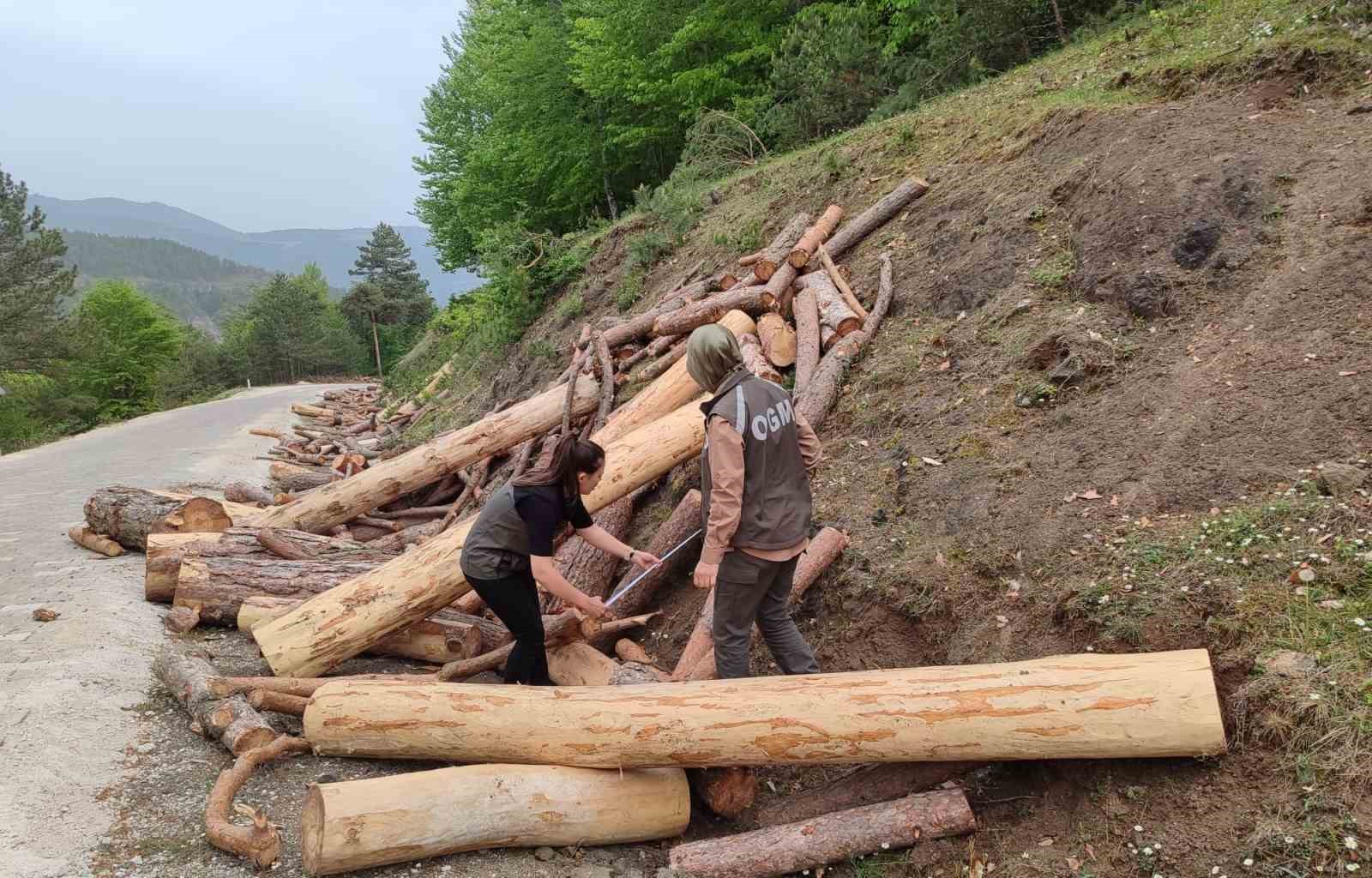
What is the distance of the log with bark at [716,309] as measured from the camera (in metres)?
8.21

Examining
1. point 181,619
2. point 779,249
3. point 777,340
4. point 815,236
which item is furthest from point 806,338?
point 181,619

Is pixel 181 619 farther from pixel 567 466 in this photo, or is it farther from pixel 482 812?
pixel 567 466

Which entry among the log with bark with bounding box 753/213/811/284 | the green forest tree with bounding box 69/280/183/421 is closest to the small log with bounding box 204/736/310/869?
the log with bark with bounding box 753/213/811/284

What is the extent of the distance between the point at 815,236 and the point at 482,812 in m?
7.11

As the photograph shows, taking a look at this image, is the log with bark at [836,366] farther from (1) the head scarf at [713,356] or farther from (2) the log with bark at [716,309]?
(1) the head scarf at [713,356]

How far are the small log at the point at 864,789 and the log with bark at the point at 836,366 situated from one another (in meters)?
3.29

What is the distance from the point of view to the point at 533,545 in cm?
417

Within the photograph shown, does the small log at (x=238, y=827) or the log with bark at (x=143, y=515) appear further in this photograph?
the log with bark at (x=143, y=515)

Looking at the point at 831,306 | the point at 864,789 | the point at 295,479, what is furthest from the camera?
the point at 295,479

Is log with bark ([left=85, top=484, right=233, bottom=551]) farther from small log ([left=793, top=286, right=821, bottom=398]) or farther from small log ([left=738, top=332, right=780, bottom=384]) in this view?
small log ([left=793, top=286, right=821, bottom=398])

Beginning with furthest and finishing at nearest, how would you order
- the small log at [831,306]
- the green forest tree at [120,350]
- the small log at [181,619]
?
the green forest tree at [120,350] → the small log at [831,306] → the small log at [181,619]

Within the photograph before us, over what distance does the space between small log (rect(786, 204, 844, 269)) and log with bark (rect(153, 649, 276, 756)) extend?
6.55 m

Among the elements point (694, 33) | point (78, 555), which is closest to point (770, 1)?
point (694, 33)

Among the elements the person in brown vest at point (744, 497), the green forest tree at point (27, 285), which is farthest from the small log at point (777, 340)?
the green forest tree at point (27, 285)
